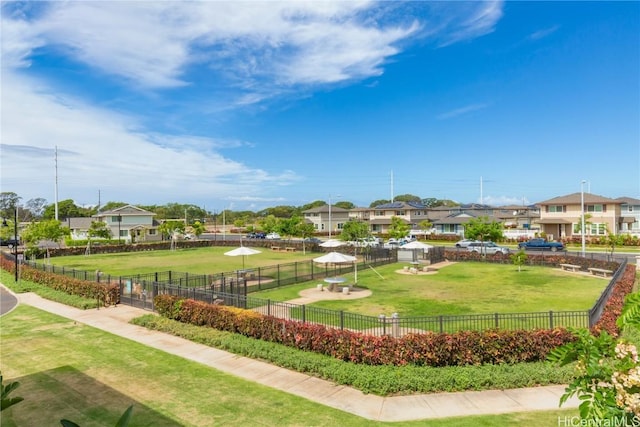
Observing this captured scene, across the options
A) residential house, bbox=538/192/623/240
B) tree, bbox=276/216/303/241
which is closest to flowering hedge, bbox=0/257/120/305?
tree, bbox=276/216/303/241

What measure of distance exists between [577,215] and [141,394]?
61533 millimetres

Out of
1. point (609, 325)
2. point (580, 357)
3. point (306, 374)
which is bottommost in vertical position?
point (306, 374)

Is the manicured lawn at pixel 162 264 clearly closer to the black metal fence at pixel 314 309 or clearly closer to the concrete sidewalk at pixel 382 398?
the black metal fence at pixel 314 309

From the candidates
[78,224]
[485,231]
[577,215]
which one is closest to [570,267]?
[485,231]

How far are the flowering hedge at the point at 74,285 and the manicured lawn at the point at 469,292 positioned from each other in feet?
25.1

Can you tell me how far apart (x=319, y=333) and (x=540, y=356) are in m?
6.96

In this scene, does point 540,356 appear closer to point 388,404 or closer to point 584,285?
point 388,404

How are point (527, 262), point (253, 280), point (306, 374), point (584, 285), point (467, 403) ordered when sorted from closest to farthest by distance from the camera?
point (467, 403) < point (306, 374) < point (584, 285) < point (253, 280) < point (527, 262)

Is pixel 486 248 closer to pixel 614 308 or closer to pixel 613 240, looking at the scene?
pixel 613 240

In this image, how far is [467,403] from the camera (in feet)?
32.3

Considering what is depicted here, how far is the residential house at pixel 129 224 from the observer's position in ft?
232

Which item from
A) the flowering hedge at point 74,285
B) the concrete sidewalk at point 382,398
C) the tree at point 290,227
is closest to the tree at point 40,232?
the flowering hedge at point 74,285

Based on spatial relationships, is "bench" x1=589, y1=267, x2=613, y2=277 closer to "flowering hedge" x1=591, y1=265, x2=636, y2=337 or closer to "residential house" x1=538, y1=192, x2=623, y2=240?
"flowering hedge" x1=591, y1=265, x2=636, y2=337

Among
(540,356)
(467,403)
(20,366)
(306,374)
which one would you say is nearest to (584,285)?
(540,356)
